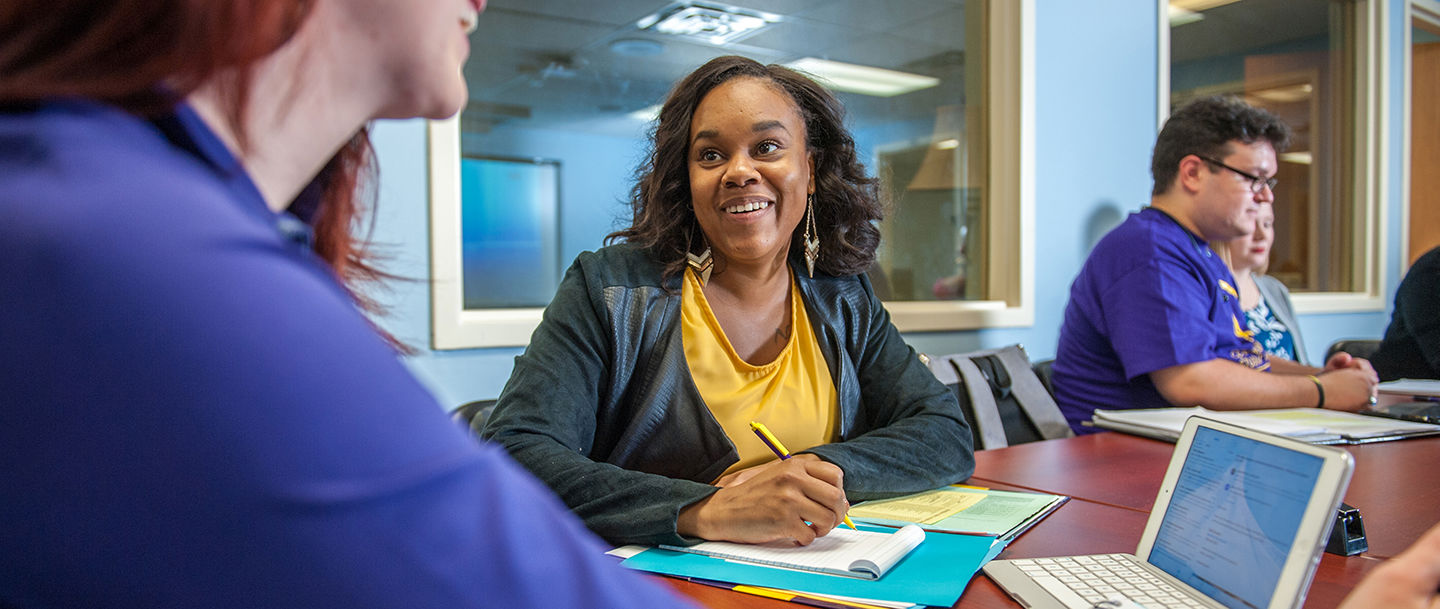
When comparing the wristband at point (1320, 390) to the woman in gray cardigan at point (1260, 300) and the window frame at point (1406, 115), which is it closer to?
the woman in gray cardigan at point (1260, 300)

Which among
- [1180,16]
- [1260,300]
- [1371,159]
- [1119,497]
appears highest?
[1180,16]

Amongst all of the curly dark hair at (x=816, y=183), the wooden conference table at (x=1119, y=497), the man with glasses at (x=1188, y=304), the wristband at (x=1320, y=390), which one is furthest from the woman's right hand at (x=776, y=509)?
the wristband at (x=1320, y=390)

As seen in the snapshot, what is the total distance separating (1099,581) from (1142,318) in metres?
1.46

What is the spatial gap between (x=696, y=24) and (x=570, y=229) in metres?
0.67

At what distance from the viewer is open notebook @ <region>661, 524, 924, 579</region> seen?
87cm

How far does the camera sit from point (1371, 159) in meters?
4.48

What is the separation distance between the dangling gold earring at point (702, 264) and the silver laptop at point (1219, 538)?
0.76 meters

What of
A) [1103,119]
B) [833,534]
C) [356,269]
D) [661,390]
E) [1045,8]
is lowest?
[833,534]

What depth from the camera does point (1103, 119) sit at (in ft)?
10.6

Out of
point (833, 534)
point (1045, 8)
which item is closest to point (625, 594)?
point (833, 534)

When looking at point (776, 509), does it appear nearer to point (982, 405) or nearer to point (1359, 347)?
point (982, 405)

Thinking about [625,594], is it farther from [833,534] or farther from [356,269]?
[833,534]

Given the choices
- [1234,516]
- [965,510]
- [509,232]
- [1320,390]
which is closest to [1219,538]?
[1234,516]

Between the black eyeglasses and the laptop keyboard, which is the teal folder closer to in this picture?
the laptop keyboard
